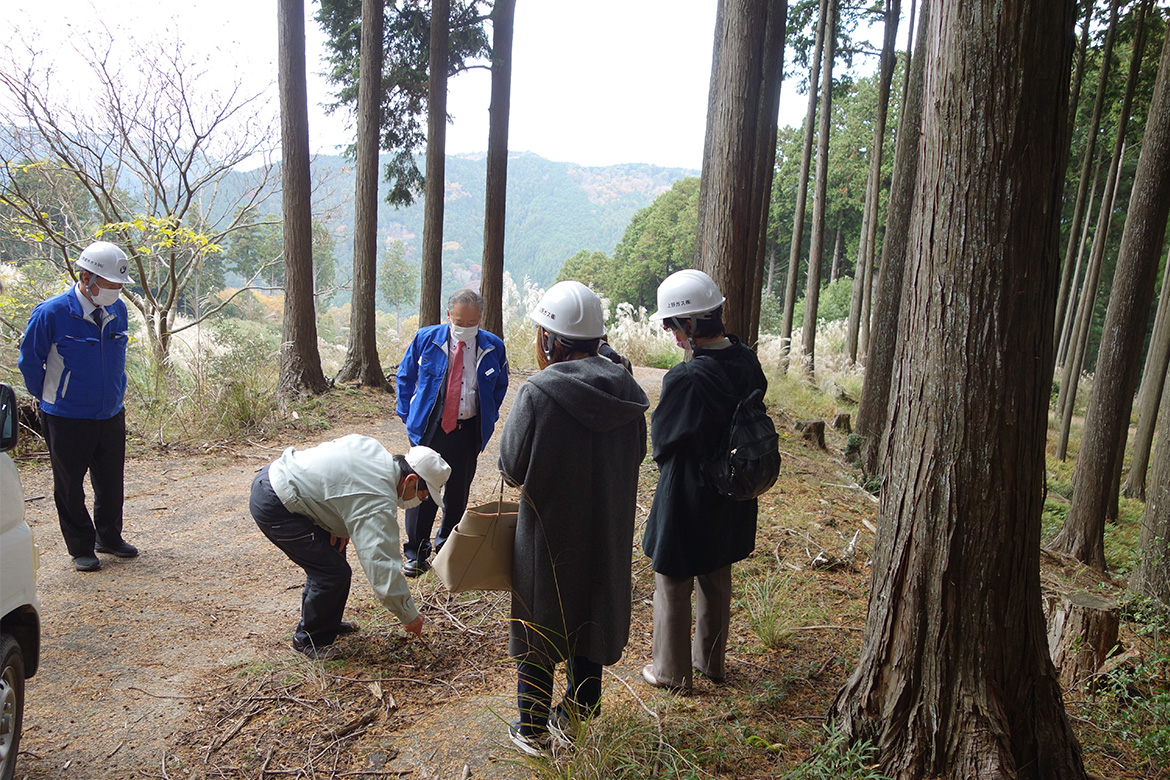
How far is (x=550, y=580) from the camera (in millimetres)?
2529

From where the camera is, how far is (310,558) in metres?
3.47

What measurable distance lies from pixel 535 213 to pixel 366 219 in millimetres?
121815

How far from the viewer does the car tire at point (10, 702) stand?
93.2 inches

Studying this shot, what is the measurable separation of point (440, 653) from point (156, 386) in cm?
627

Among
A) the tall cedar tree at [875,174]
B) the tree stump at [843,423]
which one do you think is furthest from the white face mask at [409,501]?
the tall cedar tree at [875,174]

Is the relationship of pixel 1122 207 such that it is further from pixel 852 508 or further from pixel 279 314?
pixel 279 314

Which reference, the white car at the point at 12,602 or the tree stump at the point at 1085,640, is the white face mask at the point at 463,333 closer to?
the white car at the point at 12,602

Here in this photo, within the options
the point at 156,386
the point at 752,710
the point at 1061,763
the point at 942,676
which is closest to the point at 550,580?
the point at 752,710

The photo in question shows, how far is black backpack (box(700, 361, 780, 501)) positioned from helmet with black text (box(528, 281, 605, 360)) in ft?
2.36

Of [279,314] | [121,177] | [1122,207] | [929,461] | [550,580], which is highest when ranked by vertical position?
[1122,207]

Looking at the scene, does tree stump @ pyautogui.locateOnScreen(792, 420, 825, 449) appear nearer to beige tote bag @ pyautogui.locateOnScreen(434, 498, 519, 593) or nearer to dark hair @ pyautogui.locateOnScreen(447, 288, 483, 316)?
dark hair @ pyautogui.locateOnScreen(447, 288, 483, 316)

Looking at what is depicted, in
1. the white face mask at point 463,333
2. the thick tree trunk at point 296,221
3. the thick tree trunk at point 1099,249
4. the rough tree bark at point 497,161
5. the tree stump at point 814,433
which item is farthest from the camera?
the rough tree bark at point 497,161

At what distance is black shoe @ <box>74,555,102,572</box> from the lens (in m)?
4.59

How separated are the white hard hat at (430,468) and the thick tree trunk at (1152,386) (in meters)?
9.59
